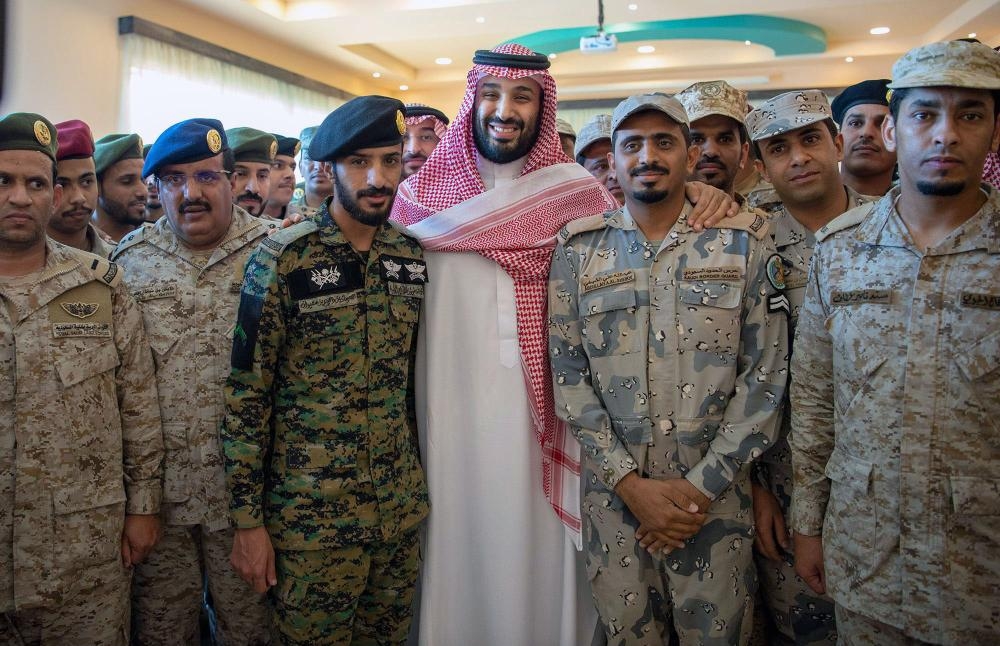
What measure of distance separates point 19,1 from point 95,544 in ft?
17.2

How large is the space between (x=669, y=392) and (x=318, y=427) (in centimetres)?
98

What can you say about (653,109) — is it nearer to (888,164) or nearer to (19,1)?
(888,164)

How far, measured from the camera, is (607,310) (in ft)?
6.70

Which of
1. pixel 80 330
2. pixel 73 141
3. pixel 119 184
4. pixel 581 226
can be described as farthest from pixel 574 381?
pixel 119 184

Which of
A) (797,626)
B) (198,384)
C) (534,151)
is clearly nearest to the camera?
(797,626)

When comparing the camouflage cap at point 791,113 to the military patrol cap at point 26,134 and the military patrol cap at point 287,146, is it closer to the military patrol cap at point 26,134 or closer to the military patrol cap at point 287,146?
the military patrol cap at point 26,134

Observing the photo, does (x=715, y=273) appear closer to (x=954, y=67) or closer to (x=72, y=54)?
(x=954, y=67)

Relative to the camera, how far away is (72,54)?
5.85 m

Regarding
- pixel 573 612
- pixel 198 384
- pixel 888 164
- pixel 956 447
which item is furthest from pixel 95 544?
pixel 888 164

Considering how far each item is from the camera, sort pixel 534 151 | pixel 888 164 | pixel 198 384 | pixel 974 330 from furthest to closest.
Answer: pixel 888 164, pixel 534 151, pixel 198 384, pixel 974 330

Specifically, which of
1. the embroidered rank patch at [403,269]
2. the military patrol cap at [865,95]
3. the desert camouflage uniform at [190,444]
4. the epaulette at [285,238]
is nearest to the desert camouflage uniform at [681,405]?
the embroidered rank patch at [403,269]

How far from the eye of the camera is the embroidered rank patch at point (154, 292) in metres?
2.23

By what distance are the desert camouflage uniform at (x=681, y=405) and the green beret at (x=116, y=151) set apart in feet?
7.96

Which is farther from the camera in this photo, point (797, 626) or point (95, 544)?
point (797, 626)
